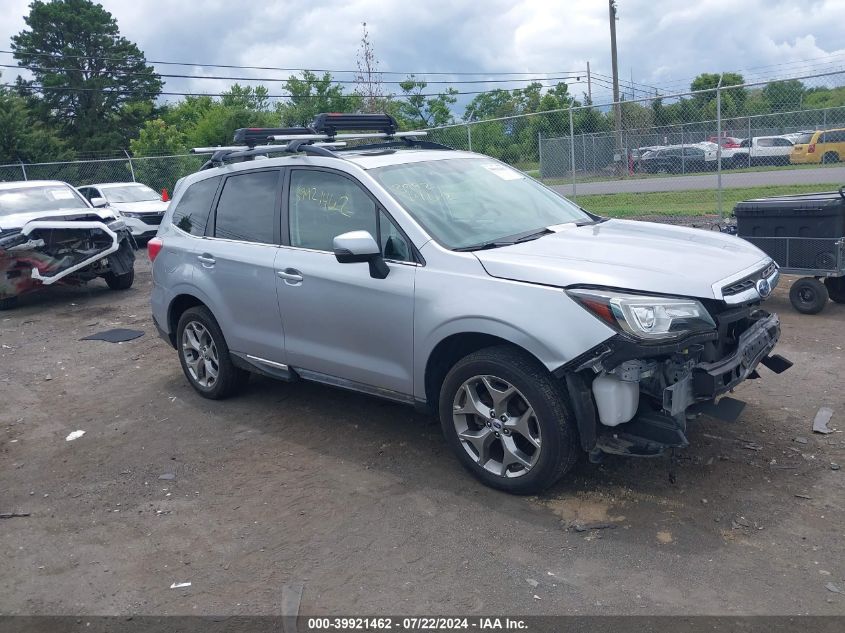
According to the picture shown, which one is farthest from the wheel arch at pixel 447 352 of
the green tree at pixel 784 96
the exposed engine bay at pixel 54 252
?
the green tree at pixel 784 96

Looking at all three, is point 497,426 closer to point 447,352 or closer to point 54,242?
point 447,352

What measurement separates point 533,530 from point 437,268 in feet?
4.97

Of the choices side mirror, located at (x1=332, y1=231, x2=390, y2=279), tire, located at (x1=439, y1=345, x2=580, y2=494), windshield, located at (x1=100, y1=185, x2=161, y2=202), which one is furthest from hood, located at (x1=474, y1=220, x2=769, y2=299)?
windshield, located at (x1=100, y1=185, x2=161, y2=202)

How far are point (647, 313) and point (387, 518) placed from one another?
1730 mm

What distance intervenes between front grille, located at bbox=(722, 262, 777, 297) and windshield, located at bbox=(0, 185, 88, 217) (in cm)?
1063

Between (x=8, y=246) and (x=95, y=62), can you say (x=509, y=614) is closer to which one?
(x=8, y=246)

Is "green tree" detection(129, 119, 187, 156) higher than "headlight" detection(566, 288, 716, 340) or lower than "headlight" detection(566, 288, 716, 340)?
higher

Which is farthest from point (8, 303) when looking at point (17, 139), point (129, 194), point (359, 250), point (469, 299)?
point (17, 139)

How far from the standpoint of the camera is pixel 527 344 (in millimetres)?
3988

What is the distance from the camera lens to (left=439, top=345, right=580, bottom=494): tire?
3967mm

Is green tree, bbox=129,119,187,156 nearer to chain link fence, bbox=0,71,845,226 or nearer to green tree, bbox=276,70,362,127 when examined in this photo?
green tree, bbox=276,70,362,127

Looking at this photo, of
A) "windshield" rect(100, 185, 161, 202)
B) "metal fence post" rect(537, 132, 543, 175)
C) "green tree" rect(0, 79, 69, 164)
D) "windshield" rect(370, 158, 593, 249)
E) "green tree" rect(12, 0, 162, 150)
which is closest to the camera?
"windshield" rect(370, 158, 593, 249)

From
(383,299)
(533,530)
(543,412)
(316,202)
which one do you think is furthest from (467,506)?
(316,202)

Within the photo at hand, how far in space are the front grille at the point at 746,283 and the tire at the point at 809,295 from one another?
11.5 feet
